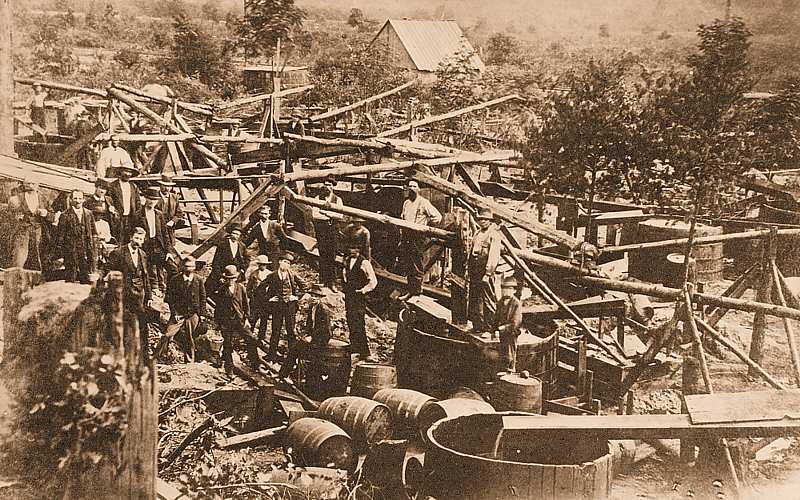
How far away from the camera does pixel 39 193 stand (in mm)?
6391

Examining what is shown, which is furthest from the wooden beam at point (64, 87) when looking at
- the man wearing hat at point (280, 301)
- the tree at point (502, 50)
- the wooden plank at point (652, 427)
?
the wooden plank at point (652, 427)

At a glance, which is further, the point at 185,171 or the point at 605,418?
the point at 185,171

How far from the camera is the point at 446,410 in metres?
6.00

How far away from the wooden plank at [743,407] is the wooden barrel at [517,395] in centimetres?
113

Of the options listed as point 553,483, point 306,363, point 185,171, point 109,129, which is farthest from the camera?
point 185,171

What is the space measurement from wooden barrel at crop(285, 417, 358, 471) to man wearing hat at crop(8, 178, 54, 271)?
2.50m

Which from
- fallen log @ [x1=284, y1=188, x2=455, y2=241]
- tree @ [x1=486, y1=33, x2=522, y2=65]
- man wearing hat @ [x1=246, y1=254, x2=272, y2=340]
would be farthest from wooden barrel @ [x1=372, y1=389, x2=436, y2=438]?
tree @ [x1=486, y1=33, x2=522, y2=65]

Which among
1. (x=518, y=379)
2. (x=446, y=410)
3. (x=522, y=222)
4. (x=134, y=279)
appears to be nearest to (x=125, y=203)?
(x=134, y=279)

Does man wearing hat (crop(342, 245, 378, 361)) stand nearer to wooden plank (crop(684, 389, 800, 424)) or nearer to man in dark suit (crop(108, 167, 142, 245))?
man in dark suit (crop(108, 167, 142, 245))

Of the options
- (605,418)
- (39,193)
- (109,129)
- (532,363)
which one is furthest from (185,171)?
(605,418)

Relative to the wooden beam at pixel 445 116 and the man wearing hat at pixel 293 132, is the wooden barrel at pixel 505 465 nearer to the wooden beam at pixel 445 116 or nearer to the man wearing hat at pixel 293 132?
the wooden beam at pixel 445 116

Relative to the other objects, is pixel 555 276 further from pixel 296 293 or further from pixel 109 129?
pixel 109 129

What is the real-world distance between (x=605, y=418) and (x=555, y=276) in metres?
1.53

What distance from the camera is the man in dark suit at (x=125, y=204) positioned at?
256 inches
